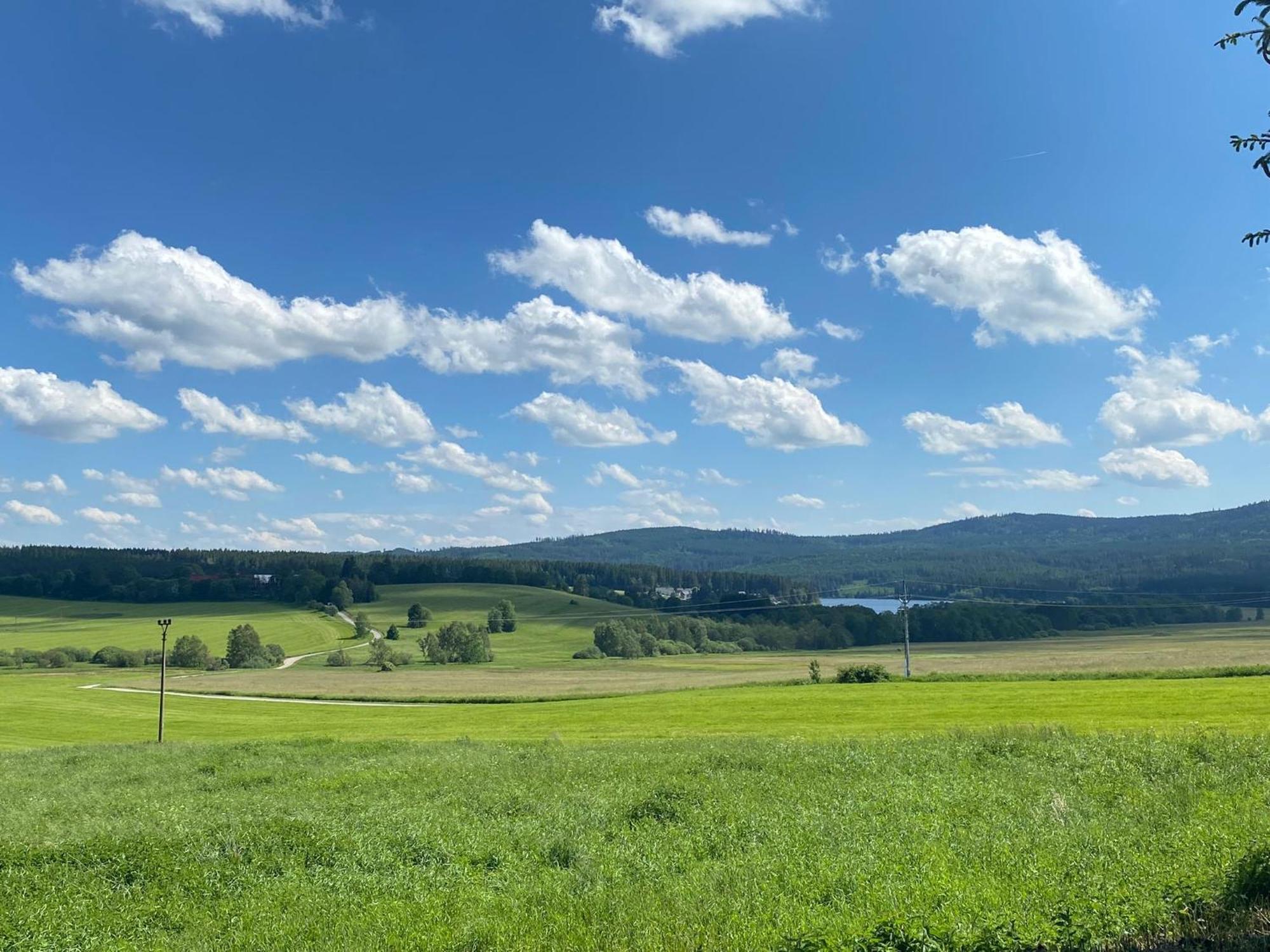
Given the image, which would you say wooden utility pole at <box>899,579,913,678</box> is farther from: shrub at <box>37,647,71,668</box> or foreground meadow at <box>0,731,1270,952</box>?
shrub at <box>37,647,71,668</box>

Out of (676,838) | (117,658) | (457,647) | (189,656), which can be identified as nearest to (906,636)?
(676,838)

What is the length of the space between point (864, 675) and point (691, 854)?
55.4m

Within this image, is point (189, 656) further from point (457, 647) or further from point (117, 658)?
point (457, 647)

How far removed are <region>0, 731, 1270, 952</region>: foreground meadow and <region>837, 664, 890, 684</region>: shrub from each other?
137 ft

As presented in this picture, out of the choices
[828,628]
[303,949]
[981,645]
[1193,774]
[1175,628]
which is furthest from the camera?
[828,628]

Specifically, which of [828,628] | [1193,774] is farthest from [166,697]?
[828,628]

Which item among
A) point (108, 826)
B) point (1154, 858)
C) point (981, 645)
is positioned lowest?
point (981, 645)

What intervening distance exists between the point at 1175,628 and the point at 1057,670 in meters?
98.7

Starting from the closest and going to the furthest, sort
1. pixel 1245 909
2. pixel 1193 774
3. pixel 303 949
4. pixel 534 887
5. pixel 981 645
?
pixel 1245 909, pixel 303 949, pixel 534 887, pixel 1193 774, pixel 981 645

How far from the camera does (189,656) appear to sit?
12744 cm

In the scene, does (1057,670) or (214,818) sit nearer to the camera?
(214,818)

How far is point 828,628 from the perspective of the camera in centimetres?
15662

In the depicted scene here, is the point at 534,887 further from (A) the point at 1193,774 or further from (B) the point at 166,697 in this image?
(B) the point at 166,697

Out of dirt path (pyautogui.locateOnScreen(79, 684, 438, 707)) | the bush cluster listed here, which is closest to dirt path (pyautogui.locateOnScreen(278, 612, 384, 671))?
the bush cluster
